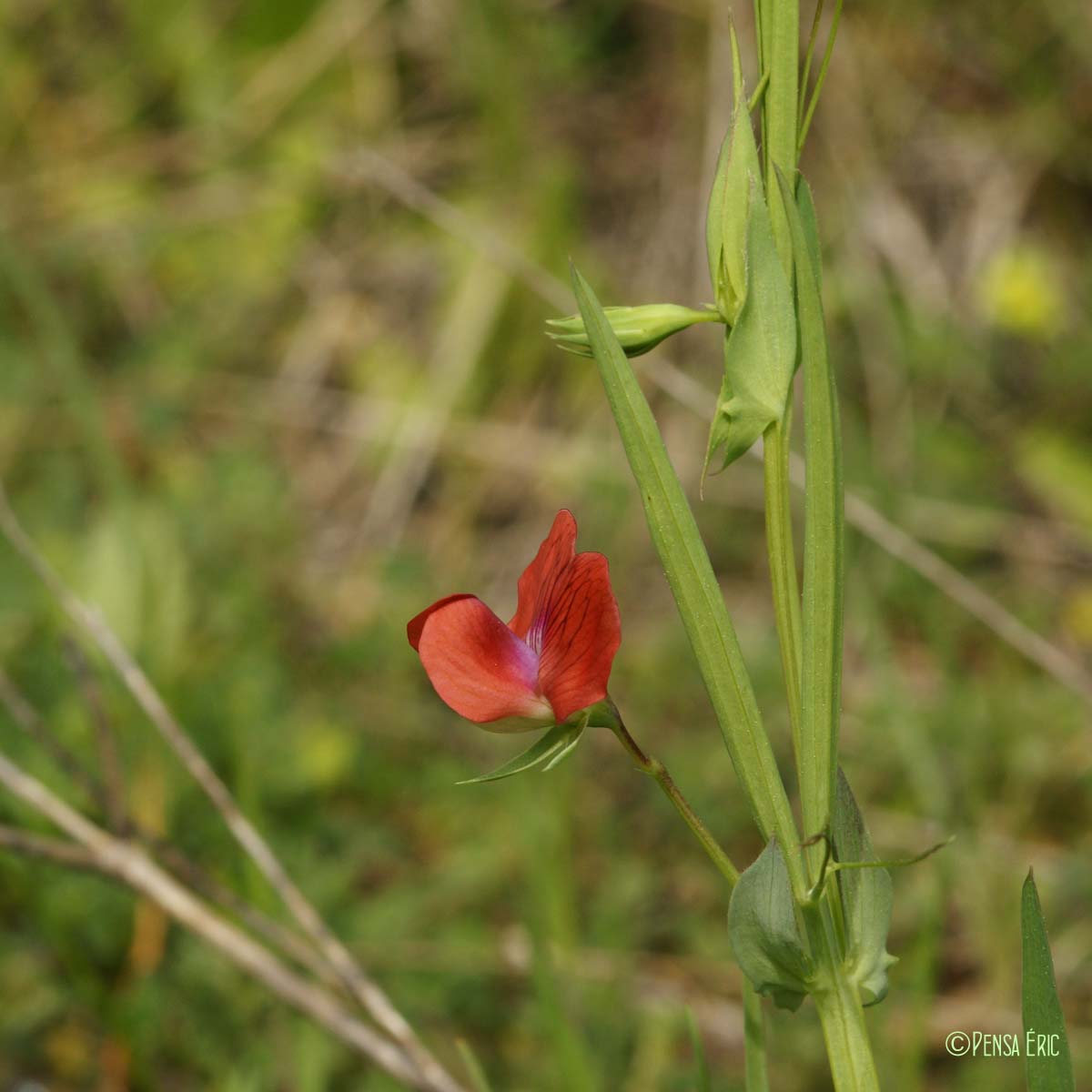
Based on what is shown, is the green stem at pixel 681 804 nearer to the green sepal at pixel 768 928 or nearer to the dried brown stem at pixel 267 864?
the green sepal at pixel 768 928

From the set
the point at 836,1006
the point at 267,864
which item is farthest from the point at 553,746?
the point at 267,864

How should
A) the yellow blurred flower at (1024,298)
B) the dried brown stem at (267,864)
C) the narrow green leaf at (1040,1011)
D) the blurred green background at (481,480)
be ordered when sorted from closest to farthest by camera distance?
the narrow green leaf at (1040,1011), the dried brown stem at (267,864), the blurred green background at (481,480), the yellow blurred flower at (1024,298)

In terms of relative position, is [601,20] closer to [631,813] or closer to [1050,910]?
[631,813]

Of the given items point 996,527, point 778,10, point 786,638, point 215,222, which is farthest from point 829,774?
point 215,222

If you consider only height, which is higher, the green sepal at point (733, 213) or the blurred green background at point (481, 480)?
the green sepal at point (733, 213)

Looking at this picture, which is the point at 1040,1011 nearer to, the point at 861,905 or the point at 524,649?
the point at 861,905

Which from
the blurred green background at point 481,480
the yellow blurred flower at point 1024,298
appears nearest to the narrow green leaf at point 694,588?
the blurred green background at point 481,480
